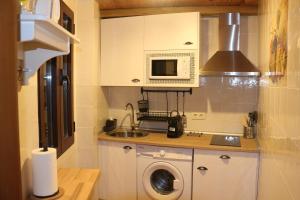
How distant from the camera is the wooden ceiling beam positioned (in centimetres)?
261

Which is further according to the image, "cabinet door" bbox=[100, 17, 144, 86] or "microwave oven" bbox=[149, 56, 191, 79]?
"cabinet door" bbox=[100, 17, 144, 86]

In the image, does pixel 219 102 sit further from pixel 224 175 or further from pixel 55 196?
pixel 55 196

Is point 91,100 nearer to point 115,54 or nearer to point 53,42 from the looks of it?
point 115,54

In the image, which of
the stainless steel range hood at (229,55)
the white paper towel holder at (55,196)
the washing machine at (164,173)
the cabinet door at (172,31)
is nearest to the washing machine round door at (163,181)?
the washing machine at (164,173)

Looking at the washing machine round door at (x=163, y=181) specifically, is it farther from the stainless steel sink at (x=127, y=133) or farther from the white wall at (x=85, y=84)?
the white wall at (x=85, y=84)

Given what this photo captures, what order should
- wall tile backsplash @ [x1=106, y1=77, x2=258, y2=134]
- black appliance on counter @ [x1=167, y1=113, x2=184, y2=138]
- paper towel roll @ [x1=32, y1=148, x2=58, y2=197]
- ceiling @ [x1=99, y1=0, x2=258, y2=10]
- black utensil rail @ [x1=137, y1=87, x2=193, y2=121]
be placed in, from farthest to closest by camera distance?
black utensil rail @ [x1=137, y1=87, x2=193, y2=121] → wall tile backsplash @ [x1=106, y1=77, x2=258, y2=134] → black appliance on counter @ [x1=167, y1=113, x2=184, y2=138] → ceiling @ [x1=99, y1=0, x2=258, y2=10] → paper towel roll @ [x1=32, y1=148, x2=58, y2=197]

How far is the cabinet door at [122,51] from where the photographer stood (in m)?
2.74

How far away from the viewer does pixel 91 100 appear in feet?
8.52

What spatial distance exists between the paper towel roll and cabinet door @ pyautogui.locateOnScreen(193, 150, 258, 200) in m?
1.53

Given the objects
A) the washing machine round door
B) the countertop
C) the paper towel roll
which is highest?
the paper towel roll

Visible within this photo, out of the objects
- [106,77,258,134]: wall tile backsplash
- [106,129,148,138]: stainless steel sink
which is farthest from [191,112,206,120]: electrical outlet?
[106,129,148,138]: stainless steel sink

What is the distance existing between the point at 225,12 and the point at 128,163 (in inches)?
74.9

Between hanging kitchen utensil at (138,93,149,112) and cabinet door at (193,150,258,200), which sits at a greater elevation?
hanging kitchen utensil at (138,93,149,112)

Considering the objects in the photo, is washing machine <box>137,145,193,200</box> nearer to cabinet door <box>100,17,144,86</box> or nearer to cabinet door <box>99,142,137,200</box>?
cabinet door <box>99,142,137,200</box>
